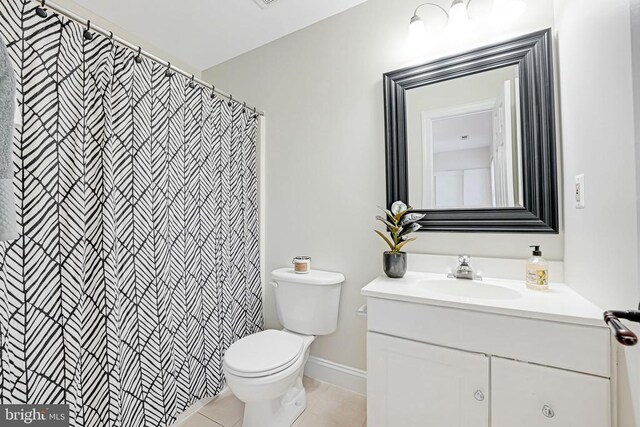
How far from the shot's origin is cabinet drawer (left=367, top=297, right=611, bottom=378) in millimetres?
827

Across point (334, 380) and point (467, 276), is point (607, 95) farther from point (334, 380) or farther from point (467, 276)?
point (334, 380)

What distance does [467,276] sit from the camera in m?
1.29

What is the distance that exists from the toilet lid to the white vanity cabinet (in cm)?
41

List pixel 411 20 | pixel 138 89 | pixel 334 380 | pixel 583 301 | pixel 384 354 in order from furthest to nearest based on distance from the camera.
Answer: pixel 334 380 → pixel 411 20 → pixel 138 89 → pixel 384 354 → pixel 583 301

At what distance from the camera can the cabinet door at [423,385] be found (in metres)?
0.96

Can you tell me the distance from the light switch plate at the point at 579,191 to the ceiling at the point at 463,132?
0.41 m

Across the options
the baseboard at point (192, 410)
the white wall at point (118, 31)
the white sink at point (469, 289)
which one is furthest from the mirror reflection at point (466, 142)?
the white wall at point (118, 31)

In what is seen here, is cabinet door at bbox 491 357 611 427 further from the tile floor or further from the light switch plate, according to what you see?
the tile floor

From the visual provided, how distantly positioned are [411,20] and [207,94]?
3.88ft

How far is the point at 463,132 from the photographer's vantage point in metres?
1.40

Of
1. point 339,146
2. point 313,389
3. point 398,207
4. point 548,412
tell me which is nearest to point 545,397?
point 548,412

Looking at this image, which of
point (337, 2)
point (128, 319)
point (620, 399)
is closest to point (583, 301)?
point (620, 399)

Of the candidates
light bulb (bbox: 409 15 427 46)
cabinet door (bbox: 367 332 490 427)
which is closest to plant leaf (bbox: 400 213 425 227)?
cabinet door (bbox: 367 332 490 427)

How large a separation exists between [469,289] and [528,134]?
0.76 m
